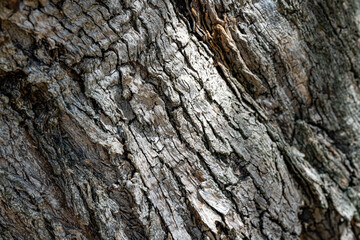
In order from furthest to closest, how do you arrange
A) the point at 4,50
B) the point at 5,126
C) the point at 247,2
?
the point at 247,2
the point at 5,126
the point at 4,50

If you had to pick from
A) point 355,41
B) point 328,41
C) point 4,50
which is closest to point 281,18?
point 328,41

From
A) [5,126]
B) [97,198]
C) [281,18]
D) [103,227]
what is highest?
[5,126]

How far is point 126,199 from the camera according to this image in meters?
1.45

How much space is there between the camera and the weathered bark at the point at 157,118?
52.1 inches

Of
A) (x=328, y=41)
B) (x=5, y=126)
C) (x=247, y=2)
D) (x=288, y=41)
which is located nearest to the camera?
(x=5, y=126)

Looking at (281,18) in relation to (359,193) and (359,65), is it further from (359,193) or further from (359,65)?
(359,193)

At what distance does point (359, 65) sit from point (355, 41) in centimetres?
17

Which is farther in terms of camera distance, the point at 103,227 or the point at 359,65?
the point at 359,65

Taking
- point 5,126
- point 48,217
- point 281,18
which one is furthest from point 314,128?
point 5,126

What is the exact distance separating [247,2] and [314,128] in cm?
93

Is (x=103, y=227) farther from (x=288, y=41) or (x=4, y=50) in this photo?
(x=288, y=41)

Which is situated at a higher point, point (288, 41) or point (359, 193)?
point (288, 41)

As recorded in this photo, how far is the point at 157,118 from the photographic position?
1.47 metres

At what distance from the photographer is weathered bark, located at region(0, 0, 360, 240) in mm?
1324
